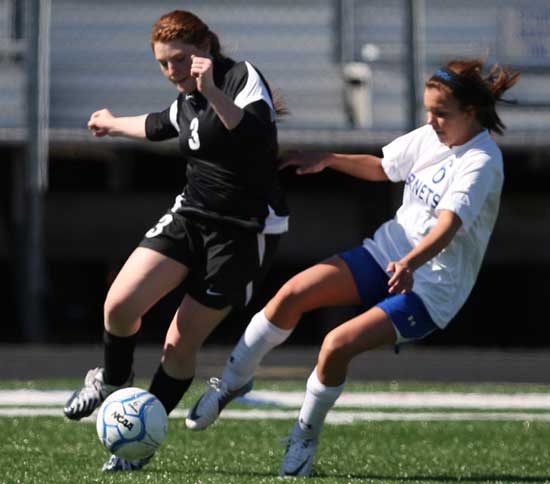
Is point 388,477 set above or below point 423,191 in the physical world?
below

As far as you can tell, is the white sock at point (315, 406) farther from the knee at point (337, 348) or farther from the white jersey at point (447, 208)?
the white jersey at point (447, 208)

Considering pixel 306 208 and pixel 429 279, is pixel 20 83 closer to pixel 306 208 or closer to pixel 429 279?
pixel 306 208

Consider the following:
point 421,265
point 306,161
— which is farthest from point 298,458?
point 306,161

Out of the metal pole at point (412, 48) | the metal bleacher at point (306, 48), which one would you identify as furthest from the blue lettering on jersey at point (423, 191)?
the metal bleacher at point (306, 48)

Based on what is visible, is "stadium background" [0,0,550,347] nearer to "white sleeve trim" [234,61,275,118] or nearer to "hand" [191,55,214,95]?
"white sleeve trim" [234,61,275,118]

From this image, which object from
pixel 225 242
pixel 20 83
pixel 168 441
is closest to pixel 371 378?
pixel 168 441

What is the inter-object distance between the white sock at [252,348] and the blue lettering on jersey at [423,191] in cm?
84

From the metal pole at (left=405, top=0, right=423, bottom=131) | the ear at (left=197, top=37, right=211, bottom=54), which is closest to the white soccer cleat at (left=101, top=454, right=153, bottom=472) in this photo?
the ear at (left=197, top=37, right=211, bottom=54)

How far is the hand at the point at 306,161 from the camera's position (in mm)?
6191

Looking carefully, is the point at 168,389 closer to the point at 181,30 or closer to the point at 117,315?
the point at 117,315

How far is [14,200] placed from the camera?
16.5 meters

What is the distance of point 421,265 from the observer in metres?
5.46

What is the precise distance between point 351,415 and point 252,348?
8.47 feet

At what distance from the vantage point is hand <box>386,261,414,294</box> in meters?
5.28
